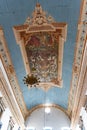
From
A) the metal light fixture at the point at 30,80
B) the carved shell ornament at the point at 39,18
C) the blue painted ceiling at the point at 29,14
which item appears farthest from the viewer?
the metal light fixture at the point at 30,80

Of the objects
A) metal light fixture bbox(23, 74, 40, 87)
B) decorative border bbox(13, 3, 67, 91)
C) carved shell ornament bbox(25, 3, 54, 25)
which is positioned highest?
carved shell ornament bbox(25, 3, 54, 25)

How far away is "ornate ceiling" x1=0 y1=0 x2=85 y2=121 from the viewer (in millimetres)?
6504

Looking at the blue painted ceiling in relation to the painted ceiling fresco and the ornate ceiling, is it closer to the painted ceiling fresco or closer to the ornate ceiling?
the ornate ceiling

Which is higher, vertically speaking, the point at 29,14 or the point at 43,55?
the point at 29,14

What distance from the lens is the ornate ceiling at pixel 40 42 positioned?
6504 millimetres

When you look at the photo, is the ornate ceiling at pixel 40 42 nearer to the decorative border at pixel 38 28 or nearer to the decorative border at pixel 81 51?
the decorative border at pixel 38 28

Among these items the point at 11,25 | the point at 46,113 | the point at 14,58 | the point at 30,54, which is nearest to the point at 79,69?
the point at 30,54

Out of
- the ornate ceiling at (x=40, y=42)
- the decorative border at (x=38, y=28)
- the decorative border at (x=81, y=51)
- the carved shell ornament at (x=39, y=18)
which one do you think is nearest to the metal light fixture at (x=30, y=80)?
the ornate ceiling at (x=40, y=42)

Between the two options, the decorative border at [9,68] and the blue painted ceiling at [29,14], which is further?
the decorative border at [9,68]

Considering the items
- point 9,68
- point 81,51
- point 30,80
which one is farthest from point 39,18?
point 30,80

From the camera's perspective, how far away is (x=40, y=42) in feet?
26.1

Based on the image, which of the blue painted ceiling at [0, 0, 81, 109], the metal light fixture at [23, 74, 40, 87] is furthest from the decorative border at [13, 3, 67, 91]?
the metal light fixture at [23, 74, 40, 87]

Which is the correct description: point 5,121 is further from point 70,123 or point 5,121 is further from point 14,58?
point 70,123

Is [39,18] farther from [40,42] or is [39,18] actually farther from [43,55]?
[43,55]
